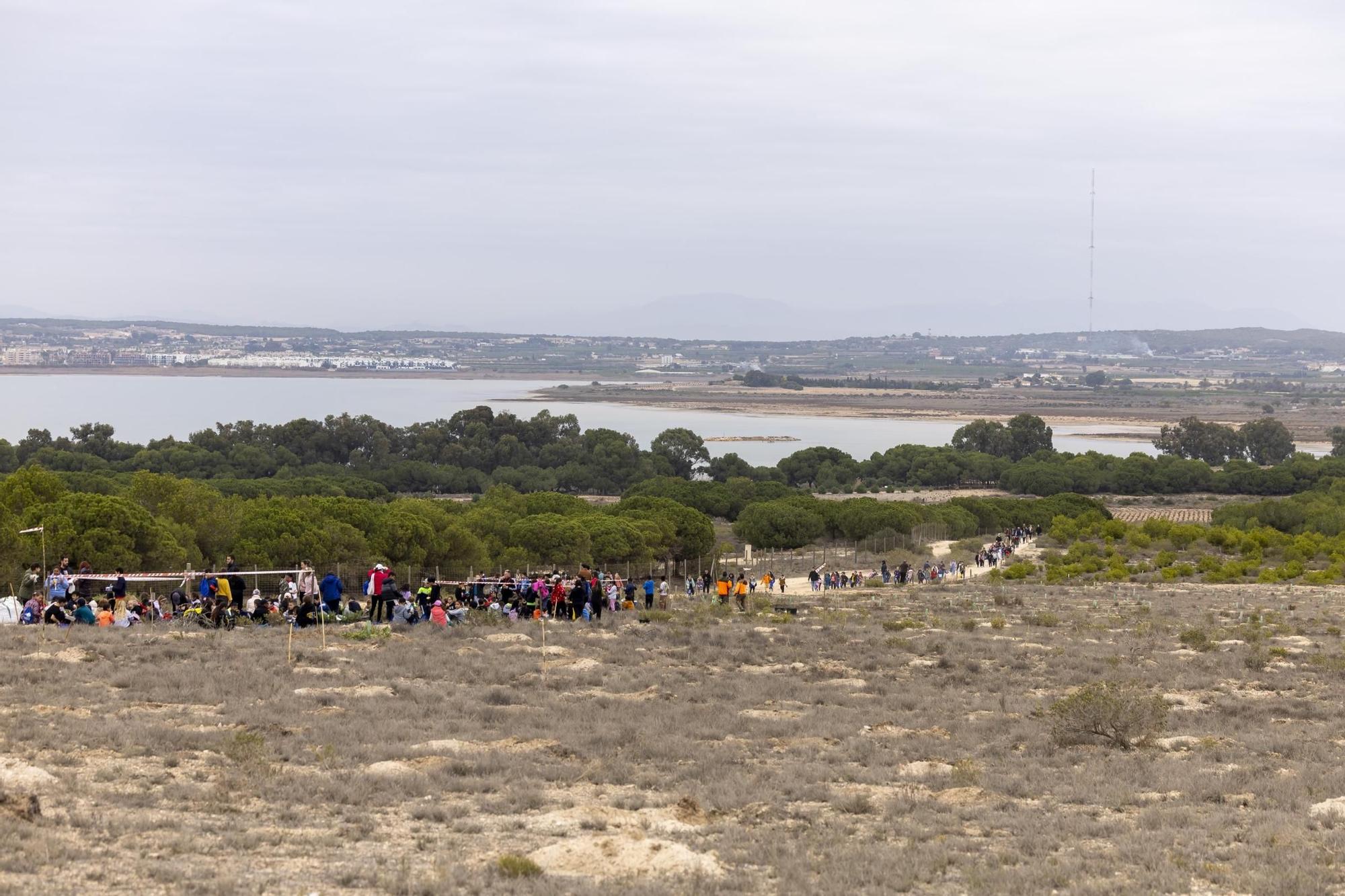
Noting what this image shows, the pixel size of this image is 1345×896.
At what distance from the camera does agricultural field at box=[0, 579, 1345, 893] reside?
29.5 ft

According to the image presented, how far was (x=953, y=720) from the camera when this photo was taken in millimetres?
15602

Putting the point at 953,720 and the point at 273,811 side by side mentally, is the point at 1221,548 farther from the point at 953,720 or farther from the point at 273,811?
the point at 273,811

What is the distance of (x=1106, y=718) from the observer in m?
14.4

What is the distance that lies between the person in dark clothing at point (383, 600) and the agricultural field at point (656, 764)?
3.87 feet

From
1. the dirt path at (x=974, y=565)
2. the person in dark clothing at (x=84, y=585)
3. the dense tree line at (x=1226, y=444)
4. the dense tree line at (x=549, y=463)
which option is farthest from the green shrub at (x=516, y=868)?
the dense tree line at (x=1226, y=444)

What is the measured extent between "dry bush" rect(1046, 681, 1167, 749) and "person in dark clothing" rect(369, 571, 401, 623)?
10553mm

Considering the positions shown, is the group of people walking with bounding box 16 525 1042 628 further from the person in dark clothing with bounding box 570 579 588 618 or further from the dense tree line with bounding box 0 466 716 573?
the dense tree line with bounding box 0 466 716 573

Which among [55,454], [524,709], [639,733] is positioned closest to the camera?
[639,733]

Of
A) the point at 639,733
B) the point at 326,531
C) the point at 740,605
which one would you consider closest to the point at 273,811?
the point at 639,733

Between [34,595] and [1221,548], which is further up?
[34,595]

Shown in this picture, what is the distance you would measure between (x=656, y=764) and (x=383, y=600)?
956 centimetres

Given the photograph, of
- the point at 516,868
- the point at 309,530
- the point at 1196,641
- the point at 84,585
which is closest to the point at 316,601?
the point at 84,585

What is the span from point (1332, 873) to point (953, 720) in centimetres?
669

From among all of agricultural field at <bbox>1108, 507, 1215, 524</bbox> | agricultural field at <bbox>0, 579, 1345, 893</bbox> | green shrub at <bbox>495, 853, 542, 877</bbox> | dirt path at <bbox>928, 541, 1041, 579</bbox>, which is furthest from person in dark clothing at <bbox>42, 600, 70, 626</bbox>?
agricultural field at <bbox>1108, 507, 1215, 524</bbox>
